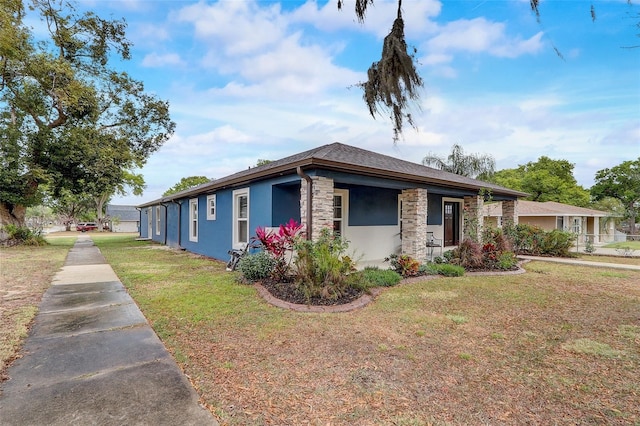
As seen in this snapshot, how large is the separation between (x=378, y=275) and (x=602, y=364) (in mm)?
4231

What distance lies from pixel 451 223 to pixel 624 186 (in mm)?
32611

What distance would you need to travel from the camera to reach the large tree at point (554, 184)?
3195 cm

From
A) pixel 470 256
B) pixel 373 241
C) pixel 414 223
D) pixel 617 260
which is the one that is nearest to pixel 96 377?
pixel 414 223

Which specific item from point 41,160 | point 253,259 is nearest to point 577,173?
point 253,259

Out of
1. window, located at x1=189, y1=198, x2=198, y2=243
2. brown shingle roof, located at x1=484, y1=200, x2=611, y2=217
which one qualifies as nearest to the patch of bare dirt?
window, located at x1=189, y1=198, x2=198, y2=243

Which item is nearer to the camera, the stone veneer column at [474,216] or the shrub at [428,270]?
the shrub at [428,270]

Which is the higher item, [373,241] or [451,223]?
[451,223]

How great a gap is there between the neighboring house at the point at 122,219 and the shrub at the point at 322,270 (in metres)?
48.5

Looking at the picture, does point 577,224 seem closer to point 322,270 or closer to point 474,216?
point 474,216

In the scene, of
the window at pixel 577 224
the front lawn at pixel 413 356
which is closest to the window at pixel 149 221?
the front lawn at pixel 413 356

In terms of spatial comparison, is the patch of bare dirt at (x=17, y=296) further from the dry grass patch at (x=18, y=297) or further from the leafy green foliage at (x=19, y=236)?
the leafy green foliage at (x=19, y=236)

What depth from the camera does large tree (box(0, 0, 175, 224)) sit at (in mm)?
13938

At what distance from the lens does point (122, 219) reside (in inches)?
1922

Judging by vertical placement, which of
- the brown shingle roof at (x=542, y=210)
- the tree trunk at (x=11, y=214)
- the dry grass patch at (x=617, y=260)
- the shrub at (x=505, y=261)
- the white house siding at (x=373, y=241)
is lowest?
the dry grass patch at (x=617, y=260)
